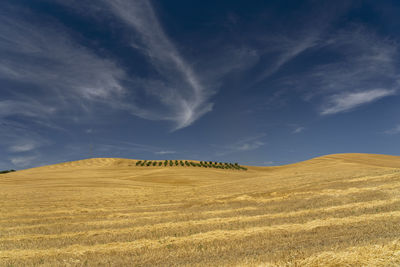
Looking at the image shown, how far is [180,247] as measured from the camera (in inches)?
485

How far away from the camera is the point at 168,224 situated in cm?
1695

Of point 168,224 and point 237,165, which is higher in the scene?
point 237,165

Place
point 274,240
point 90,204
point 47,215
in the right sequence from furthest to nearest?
point 90,204 < point 47,215 < point 274,240

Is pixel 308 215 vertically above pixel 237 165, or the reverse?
pixel 237 165

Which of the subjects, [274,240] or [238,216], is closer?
[274,240]

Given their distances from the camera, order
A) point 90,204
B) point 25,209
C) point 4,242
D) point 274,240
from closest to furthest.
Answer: point 274,240, point 4,242, point 25,209, point 90,204

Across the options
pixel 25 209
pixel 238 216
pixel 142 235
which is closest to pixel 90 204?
pixel 25 209

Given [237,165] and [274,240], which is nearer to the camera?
[274,240]

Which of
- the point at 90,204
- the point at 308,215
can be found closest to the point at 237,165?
the point at 90,204

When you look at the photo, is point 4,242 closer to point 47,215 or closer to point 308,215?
point 47,215

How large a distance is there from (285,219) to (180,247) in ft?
24.1

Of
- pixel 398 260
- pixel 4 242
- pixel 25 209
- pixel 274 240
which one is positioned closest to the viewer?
pixel 398 260

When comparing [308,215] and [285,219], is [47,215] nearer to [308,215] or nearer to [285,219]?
[285,219]

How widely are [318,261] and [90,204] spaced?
24.3m
